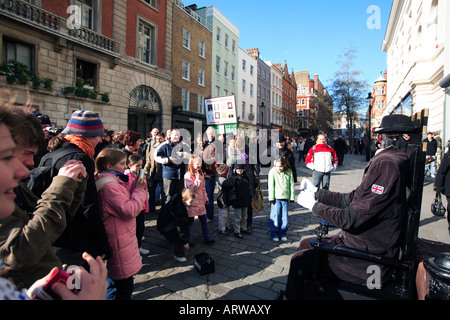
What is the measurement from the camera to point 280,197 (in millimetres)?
4730

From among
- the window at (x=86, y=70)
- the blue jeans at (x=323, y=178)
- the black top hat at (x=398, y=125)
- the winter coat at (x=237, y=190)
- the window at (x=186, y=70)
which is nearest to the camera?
the black top hat at (x=398, y=125)

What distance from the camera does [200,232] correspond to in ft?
16.7

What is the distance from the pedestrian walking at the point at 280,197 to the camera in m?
4.73

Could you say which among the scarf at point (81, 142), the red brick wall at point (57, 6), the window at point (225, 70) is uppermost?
the window at point (225, 70)

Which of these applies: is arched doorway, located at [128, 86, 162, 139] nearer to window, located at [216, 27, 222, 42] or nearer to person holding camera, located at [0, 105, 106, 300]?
window, located at [216, 27, 222, 42]

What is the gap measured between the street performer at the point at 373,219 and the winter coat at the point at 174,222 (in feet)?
6.92

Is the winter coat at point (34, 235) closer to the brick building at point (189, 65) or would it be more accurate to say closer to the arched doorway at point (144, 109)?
the arched doorway at point (144, 109)

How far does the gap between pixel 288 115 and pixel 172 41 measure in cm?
3611

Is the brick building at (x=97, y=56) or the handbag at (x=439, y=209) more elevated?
the brick building at (x=97, y=56)

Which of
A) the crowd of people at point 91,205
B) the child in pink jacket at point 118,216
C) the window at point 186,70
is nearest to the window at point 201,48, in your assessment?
the window at point 186,70

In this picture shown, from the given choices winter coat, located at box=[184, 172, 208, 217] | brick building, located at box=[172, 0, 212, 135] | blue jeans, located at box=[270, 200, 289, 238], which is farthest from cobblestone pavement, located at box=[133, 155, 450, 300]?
brick building, located at box=[172, 0, 212, 135]

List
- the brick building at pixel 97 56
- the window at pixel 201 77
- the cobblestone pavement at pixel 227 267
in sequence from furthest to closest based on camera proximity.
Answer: the window at pixel 201 77 < the brick building at pixel 97 56 < the cobblestone pavement at pixel 227 267
